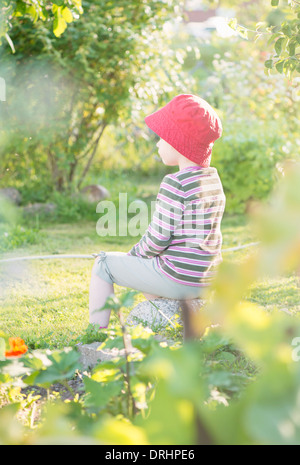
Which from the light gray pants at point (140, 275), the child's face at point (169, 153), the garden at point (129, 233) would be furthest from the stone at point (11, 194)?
the child's face at point (169, 153)

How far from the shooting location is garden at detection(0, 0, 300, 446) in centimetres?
63

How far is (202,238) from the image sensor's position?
214 centimetres

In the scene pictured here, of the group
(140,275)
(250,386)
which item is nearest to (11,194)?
(140,275)

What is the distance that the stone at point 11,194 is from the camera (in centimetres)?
552

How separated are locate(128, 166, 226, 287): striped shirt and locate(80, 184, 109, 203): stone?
3633 mm

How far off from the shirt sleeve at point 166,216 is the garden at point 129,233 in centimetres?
31

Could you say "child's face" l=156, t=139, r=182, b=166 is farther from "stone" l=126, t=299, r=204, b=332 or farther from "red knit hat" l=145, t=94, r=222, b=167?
"stone" l=126, t=299, r=204, b=332

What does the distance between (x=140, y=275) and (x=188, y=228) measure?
30 centimetres

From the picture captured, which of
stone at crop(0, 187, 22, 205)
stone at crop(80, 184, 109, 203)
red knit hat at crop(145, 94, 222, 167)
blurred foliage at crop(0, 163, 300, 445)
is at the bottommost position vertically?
stone at crop(80, 184, 109, 203)

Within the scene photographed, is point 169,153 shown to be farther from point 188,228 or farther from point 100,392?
point 100,392

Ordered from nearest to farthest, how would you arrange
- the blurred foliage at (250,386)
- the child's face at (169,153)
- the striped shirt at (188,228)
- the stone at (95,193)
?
1. the blurred foliage at (250,386)
2. the striped shirt at (188,228)
3. the child's face at (169,153)
4. the stone at (95,193)

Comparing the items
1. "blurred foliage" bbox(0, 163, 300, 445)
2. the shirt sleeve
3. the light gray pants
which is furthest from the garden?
the shirt sleeve

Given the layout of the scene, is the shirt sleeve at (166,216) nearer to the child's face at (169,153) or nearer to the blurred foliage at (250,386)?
the child's face at (169,153)
